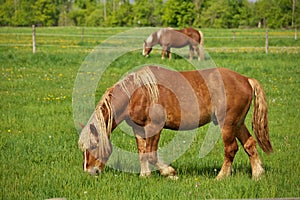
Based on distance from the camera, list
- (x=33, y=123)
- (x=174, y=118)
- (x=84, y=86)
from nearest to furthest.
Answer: (x=174, y=118)
(x=33, y=123)
(x=84, y=86)

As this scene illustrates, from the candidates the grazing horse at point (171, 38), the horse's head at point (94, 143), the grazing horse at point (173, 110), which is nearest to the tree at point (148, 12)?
the grazing horse at point (171, 38)

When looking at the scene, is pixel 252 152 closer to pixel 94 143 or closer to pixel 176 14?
pixel 94 143

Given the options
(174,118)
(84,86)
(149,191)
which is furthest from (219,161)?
(84,86)

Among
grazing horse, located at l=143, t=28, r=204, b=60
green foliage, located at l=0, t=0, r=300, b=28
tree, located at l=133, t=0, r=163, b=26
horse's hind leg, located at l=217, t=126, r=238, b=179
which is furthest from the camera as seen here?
tree, located at l=133, t=0, r=163, b=26

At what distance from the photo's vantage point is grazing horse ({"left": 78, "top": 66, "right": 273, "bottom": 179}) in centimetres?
583

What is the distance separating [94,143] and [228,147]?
1745 mm

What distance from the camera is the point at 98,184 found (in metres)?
5.55

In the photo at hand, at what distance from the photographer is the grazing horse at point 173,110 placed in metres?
5.83

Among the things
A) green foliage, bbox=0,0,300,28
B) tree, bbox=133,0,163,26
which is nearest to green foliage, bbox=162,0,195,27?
green foliage, bbox=0,0,300,28

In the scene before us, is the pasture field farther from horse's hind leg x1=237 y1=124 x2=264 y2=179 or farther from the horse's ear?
the horse's ear

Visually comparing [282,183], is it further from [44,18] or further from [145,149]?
[44,18]

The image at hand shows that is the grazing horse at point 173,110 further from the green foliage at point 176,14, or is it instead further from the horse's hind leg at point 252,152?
the green foliage at point 176,14

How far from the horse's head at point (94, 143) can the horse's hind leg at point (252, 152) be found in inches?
71.4

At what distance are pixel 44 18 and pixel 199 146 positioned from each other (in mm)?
85896
